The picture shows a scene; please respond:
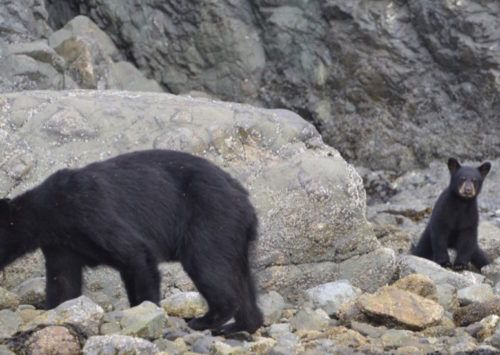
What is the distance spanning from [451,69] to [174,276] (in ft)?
23.2

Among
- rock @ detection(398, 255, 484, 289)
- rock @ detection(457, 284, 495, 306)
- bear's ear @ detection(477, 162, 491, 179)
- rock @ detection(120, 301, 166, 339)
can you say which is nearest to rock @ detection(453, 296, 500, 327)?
rock @ detection(457, 284, 495, 306)

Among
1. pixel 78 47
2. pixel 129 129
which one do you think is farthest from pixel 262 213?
pixel 78 47

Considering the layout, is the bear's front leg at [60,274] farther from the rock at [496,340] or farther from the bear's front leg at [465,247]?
the bear's front leg at [465,247]

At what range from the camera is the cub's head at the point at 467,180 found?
35.8ft

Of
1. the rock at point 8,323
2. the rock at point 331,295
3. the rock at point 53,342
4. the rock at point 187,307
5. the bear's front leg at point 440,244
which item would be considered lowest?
the bear's front leg at point 440,244

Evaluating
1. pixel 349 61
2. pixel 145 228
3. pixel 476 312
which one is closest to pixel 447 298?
pixel 476 312

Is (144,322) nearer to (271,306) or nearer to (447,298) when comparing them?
(271,306)

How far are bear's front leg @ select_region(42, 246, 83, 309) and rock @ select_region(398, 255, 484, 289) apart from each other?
301 cm

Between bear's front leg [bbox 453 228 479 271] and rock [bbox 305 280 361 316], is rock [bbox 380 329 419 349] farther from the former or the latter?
bear's front leg [bbox 453 228 479 271]

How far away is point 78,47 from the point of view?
13016 mm

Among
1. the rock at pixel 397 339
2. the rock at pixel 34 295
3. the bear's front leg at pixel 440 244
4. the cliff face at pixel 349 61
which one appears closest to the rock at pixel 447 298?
the rock at pixel 397 339

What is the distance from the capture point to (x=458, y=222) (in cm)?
1095

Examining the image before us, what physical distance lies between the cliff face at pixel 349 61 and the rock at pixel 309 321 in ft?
23.7

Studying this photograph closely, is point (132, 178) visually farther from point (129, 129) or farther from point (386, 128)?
point (386, 128)
